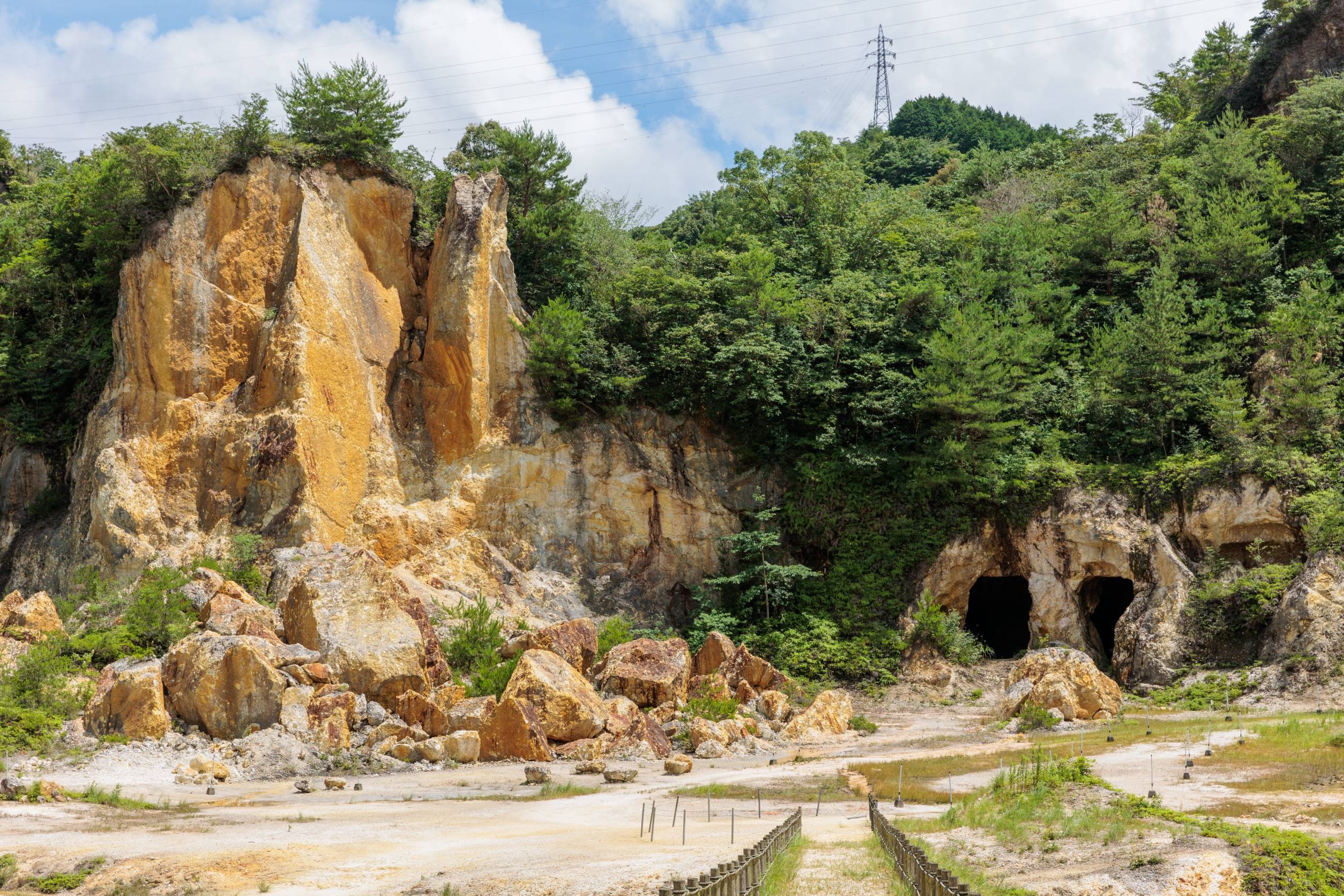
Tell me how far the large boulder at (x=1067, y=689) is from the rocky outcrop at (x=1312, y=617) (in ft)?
14.8

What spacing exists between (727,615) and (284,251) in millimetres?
18174

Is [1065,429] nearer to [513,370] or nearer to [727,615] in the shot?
[727,615]

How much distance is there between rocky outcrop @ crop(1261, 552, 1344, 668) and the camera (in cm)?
2569

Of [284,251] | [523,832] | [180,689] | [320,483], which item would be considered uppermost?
[284,251]

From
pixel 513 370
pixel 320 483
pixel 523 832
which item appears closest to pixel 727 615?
pixel 513 370

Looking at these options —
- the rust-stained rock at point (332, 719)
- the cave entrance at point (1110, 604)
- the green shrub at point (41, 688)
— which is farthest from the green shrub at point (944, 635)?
A: the green shrub at point (41, 688)

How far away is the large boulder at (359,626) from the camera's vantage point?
24.1 meters

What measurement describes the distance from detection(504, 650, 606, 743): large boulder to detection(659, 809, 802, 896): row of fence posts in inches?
453

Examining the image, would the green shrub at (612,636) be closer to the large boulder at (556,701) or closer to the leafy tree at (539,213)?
the large boulder at (556,701)

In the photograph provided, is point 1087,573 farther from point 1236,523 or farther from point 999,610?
point 999,610

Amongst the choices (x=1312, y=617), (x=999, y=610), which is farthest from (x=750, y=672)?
(x=999, y=610)

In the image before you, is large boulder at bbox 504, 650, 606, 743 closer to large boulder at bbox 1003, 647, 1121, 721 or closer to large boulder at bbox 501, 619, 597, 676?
large boulder at bbox 501, 619, 597, 676

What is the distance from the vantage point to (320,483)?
30.5 metres

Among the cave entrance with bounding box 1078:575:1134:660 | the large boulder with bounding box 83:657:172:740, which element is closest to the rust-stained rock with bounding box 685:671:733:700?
the large boulder with bounding box 83:657:172:740
